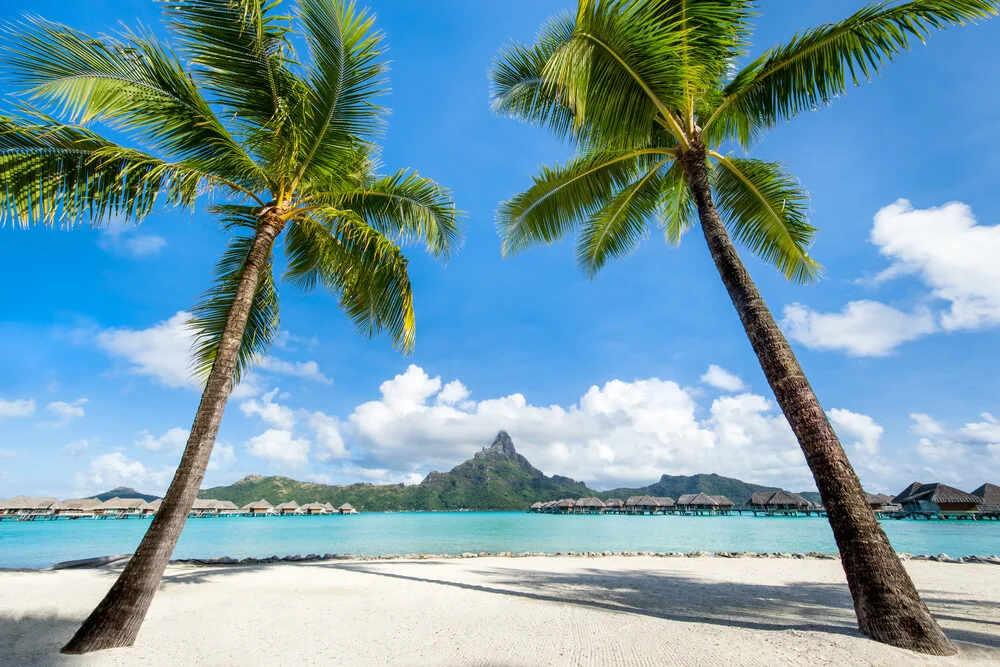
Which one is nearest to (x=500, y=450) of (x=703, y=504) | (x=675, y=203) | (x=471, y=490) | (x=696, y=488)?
Result: (x=471, y=490)

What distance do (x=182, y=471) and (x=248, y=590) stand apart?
348cm

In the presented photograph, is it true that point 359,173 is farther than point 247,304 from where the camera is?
Yes

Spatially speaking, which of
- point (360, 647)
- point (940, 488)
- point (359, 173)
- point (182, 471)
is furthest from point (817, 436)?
point (940, 488)

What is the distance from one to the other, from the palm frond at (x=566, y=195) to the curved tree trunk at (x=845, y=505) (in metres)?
3.13

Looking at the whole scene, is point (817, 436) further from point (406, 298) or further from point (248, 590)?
point (248, 590)

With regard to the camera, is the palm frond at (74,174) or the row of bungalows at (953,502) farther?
the row of bungalows at (953,502)

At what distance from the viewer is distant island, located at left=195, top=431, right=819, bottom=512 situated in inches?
4181

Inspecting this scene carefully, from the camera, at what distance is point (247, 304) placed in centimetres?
486

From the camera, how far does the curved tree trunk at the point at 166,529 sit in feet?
11.5

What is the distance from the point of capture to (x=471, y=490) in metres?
123

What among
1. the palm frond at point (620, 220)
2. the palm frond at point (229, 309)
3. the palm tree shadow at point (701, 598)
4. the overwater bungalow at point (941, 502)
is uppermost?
the palm frond at point (620, 220)

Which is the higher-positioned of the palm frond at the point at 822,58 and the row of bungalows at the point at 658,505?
the palm frond at the point at 822,58

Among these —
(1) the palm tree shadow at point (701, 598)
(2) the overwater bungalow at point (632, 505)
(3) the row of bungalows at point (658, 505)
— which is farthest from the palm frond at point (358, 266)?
(2) the overwater bungalow at point (632, 505)

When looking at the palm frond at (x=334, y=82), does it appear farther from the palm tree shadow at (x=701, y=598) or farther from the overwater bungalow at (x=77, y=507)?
the overwater bungalow at (x=77, y=507)
